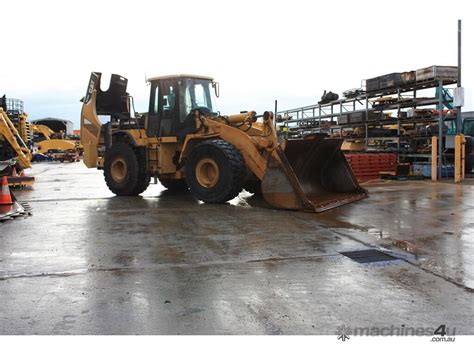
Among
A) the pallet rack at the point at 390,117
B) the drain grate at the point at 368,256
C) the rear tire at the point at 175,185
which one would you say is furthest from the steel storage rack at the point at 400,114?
the drain grate at the point at 368,256

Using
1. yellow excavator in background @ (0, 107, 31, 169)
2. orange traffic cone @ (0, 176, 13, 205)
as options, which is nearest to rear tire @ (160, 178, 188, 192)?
orange traffic cone @ (0, 176, 13, 205)

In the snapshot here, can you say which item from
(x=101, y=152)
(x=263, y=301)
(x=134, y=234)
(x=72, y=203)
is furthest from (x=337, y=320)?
(x=101, y=152)

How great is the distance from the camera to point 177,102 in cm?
1091

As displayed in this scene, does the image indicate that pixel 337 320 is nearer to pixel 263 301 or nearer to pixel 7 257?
pixel 263 301

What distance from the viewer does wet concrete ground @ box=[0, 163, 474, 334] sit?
3.60m

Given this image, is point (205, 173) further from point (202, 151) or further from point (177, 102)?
point (177, 102)

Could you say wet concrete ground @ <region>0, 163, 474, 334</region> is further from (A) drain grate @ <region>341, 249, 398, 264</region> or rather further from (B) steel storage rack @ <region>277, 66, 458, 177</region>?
(B) steel storage rack @ <region>277, 66, 458, 177</region>

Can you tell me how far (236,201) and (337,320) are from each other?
6.87 metres

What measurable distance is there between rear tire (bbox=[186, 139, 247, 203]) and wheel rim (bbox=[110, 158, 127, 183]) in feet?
8.45

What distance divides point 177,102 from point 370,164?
26.2 ft

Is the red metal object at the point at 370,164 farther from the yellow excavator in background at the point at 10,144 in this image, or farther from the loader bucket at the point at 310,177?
the yellow excavator in background at the point at 10,144

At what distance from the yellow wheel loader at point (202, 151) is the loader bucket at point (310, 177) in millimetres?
19

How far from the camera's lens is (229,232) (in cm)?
688

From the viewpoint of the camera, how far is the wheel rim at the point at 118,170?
12.0m
